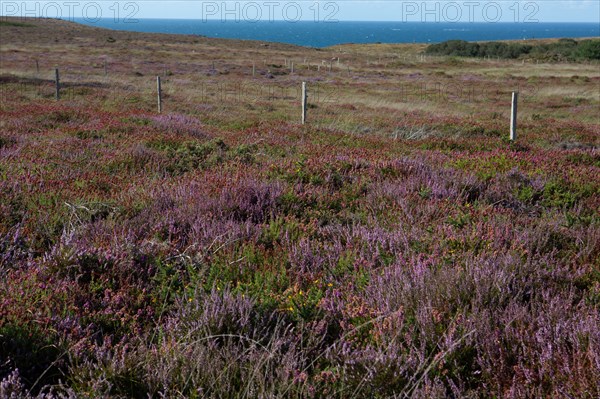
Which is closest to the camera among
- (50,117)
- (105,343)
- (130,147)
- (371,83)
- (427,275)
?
(105,343)

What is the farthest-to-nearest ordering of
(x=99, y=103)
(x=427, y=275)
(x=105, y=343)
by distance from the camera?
(x=99, y=103)
(x=427, y=275)
(x=105, y=343)

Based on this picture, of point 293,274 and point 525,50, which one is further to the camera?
point 525,50

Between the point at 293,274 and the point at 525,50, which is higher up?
the point at 525,50

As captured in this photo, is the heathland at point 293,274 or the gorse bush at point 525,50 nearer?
the heathland at point 293,274

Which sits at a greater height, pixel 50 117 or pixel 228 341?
pixel 50 117

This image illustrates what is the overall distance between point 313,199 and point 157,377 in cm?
375

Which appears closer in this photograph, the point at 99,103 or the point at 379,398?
the point at 379,398

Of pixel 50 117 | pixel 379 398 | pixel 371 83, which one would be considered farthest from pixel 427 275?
pixel 371 83

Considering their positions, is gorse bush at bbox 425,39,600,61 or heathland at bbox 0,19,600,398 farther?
gorse bush at bbox 425,39,600,61

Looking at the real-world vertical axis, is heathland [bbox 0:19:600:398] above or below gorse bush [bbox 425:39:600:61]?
below

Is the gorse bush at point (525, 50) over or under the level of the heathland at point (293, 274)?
over

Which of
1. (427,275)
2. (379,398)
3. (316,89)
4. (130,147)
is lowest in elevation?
(379,398)

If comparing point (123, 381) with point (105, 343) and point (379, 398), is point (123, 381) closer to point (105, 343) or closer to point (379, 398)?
point (105, 343)

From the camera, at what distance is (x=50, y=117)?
14562 millimetres
